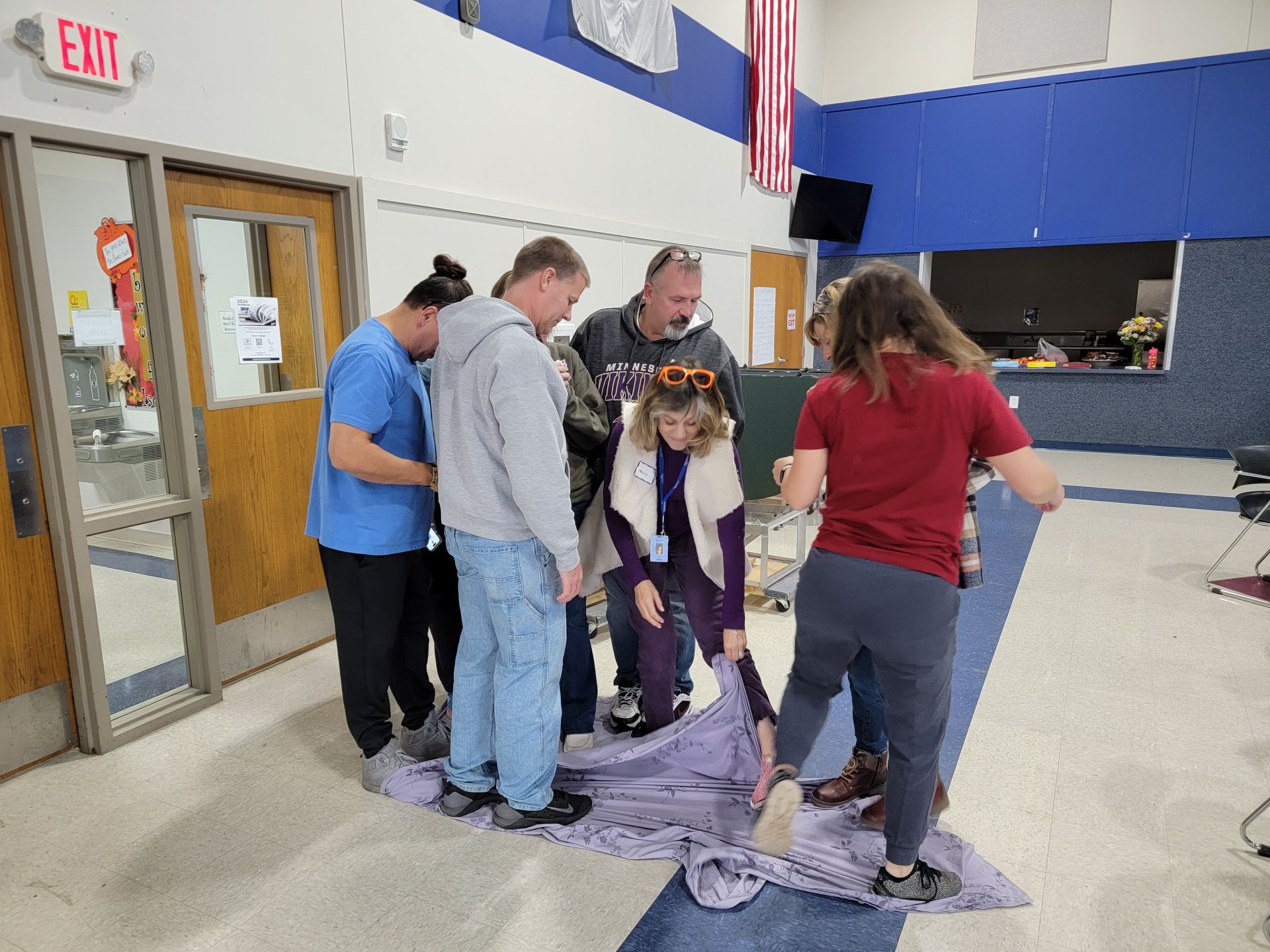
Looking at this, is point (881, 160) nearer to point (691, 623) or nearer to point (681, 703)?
point (681, 703)

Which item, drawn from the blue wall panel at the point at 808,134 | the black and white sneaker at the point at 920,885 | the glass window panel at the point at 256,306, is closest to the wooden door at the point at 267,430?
the glass window panel at the point at 256,306

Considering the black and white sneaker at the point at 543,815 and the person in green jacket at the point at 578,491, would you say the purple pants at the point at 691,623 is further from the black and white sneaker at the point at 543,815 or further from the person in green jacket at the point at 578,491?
the black and white sneaker at the point at 543,815

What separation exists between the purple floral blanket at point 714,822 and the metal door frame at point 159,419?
110 centimetres

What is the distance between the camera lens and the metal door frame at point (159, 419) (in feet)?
7.90

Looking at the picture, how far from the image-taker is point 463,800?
2.30 meters

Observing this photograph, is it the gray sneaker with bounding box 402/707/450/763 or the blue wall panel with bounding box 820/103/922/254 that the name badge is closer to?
the gray sneaker with bounding box 402/707/450/763

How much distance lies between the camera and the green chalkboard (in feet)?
14.0

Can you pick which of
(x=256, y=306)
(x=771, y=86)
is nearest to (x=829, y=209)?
(x=771, y=86)

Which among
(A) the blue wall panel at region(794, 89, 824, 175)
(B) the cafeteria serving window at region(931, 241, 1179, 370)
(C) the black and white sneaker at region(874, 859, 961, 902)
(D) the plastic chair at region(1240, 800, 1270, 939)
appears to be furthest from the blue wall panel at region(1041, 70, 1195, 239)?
(C) the black and white sneaker at region(874, 859, 961, 902)

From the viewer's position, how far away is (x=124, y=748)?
2705mm

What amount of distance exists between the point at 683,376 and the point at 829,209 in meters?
7.39

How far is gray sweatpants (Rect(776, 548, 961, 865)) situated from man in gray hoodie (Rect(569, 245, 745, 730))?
0.66 m

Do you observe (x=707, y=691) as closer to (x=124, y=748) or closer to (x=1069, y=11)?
(x=124, y=748)

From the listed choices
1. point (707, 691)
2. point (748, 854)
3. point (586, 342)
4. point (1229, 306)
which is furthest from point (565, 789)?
point (1229, 306)
